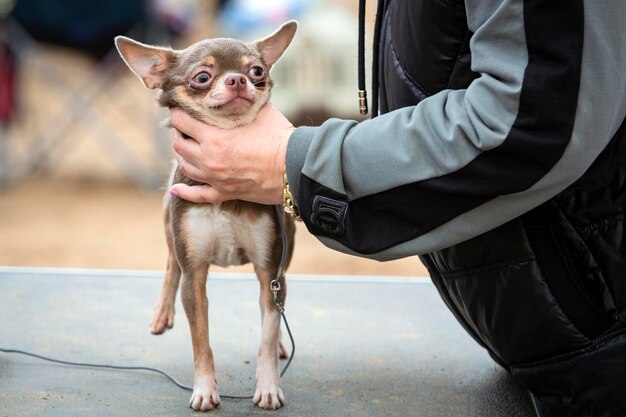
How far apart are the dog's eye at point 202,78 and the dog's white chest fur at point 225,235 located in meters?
0.28

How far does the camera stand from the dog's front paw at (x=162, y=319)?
2.41m

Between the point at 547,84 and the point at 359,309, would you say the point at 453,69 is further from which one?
the point at 359,309

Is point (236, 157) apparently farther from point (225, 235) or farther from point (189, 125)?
point (225, 235)

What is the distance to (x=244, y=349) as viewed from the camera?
96.1 inches

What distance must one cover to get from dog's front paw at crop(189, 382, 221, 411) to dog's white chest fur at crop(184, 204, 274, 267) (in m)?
0.28

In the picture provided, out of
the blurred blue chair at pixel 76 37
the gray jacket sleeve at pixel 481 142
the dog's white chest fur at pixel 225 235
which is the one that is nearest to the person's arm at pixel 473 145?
the gray jacket sleeve at pixel 481 142

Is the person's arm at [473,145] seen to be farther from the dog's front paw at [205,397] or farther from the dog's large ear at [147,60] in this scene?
the dog's front paw at [205,397]

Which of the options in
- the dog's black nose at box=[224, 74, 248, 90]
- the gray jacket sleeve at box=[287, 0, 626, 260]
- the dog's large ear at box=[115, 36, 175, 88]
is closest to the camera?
the gray jacket sleeve at box=[287, 0, 626, 260]

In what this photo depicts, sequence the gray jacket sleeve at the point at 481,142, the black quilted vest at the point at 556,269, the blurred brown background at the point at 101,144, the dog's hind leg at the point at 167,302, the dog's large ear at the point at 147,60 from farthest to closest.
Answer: the blurred brown background at the point at 101,144 < the dog's hind leg at the point at 167,302 < the dog's large ear at the point at 147,60 < the black quilted vest at the point at 556,269 < the gray jacket sleeve at the point at 481,142

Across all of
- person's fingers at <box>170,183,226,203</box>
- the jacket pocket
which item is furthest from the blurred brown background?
the jacket pocket

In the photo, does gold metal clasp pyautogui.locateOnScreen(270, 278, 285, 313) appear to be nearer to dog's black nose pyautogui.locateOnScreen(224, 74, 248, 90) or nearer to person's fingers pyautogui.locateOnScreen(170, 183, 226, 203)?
person's fingers pyautogui.locateOnScreen(170, 183, 226, 203)

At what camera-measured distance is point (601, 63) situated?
1.51 metres

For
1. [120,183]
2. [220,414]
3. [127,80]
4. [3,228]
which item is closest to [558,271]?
[220,414]

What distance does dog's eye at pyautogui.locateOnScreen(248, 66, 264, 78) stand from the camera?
6.39ft
